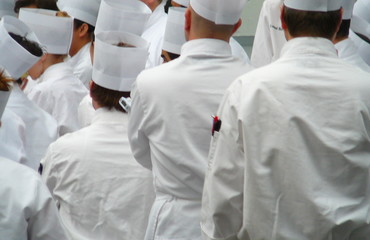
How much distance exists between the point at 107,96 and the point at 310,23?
1102 millimetres

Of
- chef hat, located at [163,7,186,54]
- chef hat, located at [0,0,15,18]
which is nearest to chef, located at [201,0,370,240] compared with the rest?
chef hat, located at [163,7,186,54]

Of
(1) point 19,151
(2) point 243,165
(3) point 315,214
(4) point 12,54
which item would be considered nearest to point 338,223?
(3) point 315,214

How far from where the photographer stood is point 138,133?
2980mm

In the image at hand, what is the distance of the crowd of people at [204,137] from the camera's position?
2359 mm

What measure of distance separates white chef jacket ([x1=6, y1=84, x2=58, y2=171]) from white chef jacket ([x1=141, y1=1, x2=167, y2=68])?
3.17 ft

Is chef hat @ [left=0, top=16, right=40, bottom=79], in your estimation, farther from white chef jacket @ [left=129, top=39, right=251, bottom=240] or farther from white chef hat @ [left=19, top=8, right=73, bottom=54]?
white chef jacket @ [left=129, top=39, right=251, bottom=240]

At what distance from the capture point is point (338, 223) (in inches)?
91.7

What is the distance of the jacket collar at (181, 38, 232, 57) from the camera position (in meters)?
2.92

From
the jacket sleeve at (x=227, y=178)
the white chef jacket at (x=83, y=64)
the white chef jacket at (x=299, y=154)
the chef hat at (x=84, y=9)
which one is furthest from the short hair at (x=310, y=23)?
the chef hat at (x=84, y=9)

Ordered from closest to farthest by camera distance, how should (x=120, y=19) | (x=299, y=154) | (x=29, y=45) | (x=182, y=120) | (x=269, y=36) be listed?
(x=299, y=154), (x=182, y=120), (x=29, y=45), (x=269, y=36), (x=120, y=19)

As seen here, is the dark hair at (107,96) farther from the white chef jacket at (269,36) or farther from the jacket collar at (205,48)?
the white chef jacket at (269,36)

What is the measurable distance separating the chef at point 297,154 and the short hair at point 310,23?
93 millimetres

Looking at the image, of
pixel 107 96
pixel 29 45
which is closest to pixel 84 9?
pixel 29 45

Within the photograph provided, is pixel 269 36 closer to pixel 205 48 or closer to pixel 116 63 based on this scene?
pixel 116 63
